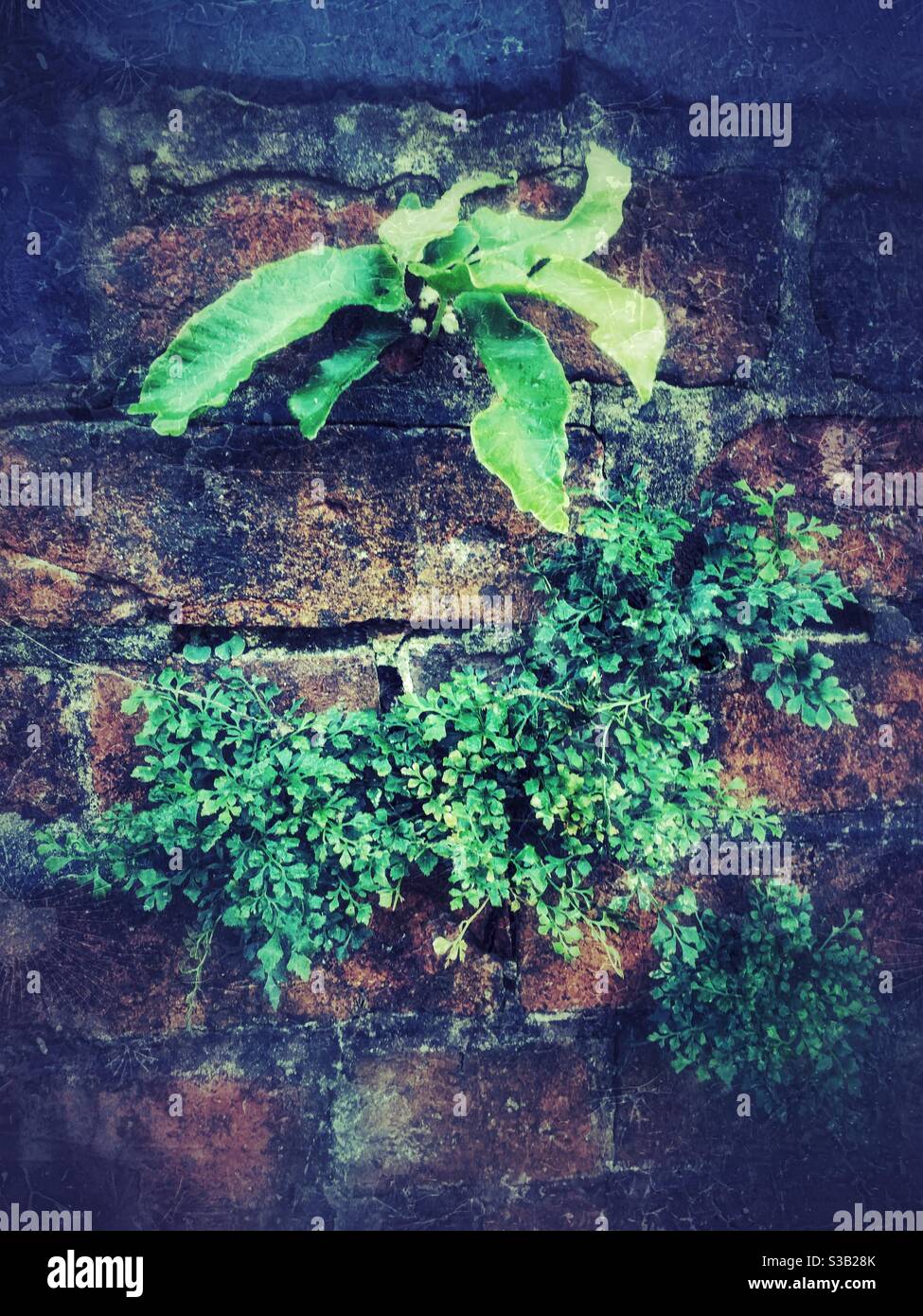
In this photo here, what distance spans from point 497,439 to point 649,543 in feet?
0.81

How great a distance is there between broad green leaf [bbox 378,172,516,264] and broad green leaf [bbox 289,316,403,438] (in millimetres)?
87

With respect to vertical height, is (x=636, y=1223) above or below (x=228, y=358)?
below

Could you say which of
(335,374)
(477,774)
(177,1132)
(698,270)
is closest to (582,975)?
(477,774)

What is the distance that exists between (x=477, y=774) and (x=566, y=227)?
2.15 feet

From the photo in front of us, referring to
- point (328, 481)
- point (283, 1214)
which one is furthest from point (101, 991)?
point (328, 481)

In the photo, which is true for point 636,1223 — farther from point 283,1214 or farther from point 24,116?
point 24,116

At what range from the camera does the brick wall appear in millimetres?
1206

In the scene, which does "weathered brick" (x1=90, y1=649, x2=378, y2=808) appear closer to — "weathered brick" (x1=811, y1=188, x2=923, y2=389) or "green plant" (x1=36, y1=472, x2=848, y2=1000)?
"green plant" (x1=36, y1=472, x2=848, y2=1000)

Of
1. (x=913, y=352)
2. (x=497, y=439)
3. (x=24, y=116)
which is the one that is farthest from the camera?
(x=913, y=352)

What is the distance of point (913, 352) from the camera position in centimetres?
129

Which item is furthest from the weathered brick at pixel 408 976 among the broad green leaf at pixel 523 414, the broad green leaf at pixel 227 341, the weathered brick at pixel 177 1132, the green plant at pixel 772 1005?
the broad green leaf at pixel 227 341

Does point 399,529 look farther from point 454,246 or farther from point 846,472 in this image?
point 846,472

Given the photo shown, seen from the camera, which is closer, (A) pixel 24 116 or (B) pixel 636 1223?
(A) pixel 24 116

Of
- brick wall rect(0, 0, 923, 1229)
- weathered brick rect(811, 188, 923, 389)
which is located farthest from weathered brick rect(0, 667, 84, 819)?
weathered brick rect(811, 188, 923, 389)
